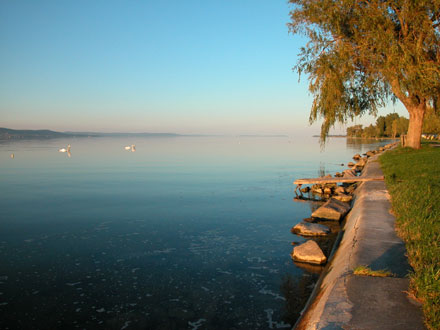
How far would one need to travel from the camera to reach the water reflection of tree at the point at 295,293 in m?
6.79

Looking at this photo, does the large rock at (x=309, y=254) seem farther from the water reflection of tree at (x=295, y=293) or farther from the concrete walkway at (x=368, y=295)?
the concrete walkway at (x=368, y=295)

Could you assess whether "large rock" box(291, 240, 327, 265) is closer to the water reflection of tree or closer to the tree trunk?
the water reflection of tree

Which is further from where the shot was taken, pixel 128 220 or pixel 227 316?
pixel 128 220

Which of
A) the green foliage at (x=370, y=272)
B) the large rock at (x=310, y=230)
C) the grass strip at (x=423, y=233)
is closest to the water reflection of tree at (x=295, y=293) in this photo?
the green foliage at (x=370, y=272)

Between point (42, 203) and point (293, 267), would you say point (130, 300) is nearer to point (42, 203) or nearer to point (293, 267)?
point (293, 267)

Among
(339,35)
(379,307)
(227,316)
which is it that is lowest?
(227,316)

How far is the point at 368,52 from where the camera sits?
70.0ft

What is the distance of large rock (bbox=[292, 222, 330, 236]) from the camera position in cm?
1194

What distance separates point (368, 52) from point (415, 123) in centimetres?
810

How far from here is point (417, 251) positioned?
6.25m

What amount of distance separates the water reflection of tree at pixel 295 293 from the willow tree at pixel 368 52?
15.8m

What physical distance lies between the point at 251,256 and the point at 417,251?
470 centimetres

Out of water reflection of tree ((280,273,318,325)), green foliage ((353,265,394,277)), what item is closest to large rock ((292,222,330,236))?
water reflection of tree ((280,273,318,325))

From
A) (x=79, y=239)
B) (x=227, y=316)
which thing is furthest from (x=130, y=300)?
(x=79, y=239)
